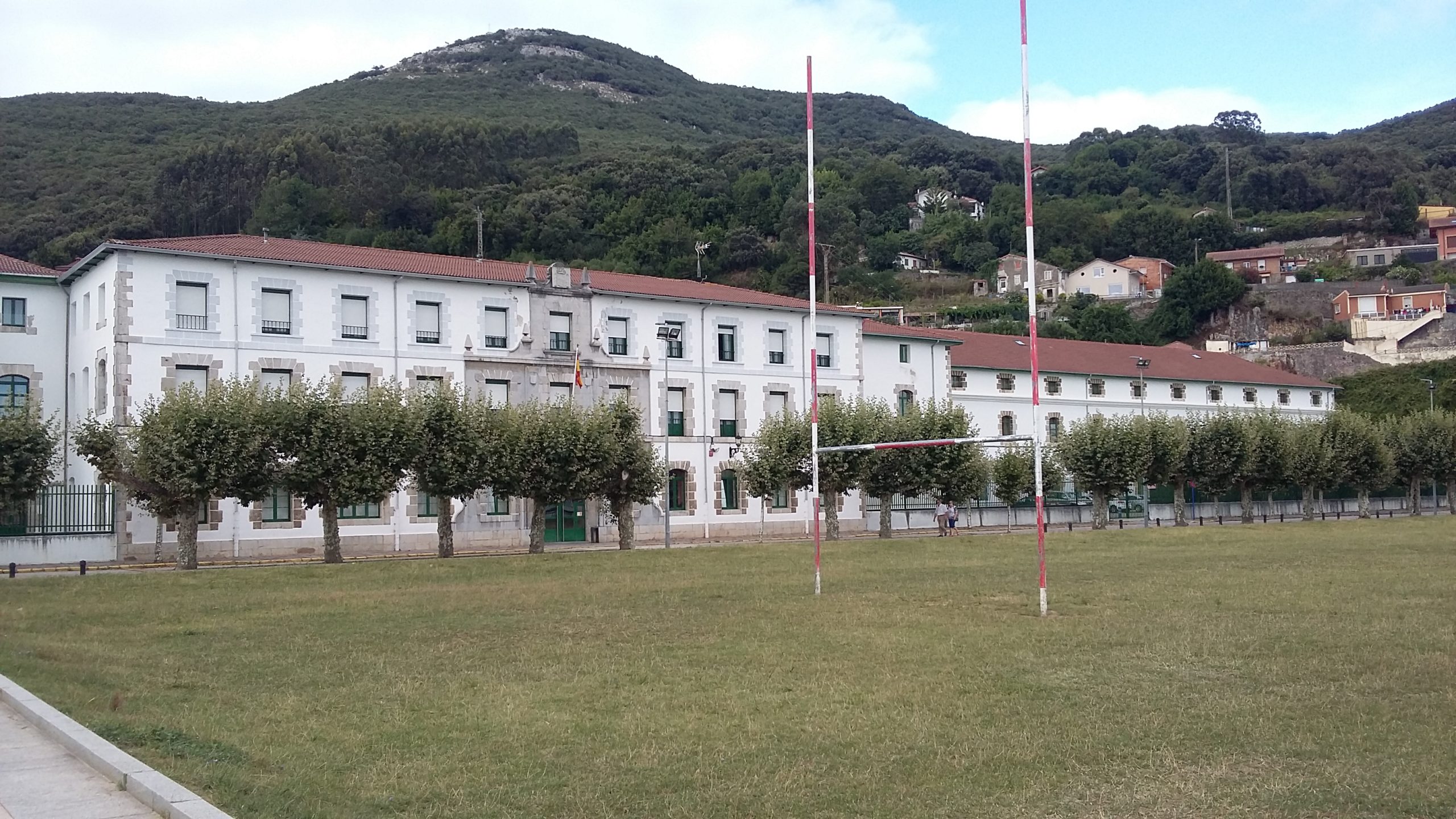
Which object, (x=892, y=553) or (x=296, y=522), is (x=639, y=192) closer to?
(x=296, y=522)

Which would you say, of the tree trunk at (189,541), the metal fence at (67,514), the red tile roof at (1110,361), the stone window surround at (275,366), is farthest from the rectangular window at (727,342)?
the tree trunk at (189,541)

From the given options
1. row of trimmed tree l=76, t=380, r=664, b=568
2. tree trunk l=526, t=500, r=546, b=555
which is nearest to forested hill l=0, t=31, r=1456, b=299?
row of trimmed tree l=76, t=380, r=664, b=568

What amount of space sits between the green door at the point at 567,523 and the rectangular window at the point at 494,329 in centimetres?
702

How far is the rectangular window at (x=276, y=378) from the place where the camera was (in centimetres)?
4400

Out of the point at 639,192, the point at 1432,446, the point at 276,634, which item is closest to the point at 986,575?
the point at 276,634

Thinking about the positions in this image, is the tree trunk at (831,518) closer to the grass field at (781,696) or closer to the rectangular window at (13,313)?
the grass field at (781,696)

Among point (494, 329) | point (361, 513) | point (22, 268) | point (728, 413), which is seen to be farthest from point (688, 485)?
point (22, 268)

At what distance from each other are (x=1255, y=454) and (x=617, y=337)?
30.3m

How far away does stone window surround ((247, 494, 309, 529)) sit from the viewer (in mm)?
42500

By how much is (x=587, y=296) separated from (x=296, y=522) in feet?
49.0

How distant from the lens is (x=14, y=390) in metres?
45.2

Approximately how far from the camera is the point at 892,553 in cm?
3556

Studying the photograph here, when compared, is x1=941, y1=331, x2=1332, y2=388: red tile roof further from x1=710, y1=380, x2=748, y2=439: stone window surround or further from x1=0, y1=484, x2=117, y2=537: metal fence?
x1=0, y1=484, x2=117, y2=537: metal fence

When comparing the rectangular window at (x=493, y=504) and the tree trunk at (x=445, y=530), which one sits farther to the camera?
the rectangular window at (x=493, y=504)
